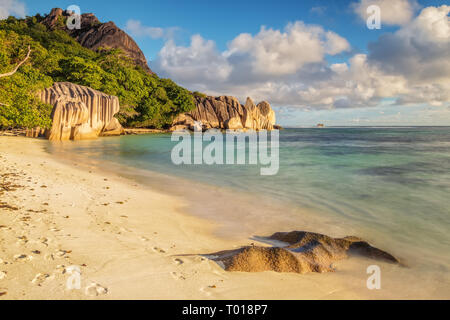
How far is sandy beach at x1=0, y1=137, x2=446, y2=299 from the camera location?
8.32 ft

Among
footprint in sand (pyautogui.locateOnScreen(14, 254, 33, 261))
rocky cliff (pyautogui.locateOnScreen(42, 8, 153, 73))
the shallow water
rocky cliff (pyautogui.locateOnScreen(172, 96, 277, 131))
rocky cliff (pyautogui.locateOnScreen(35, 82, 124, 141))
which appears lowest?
the shallow water

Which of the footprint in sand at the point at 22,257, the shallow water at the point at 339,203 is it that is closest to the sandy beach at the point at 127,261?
the footprint in sand at the point at 22,257

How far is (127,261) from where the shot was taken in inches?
123

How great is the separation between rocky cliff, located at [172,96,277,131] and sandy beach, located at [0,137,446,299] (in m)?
45.6

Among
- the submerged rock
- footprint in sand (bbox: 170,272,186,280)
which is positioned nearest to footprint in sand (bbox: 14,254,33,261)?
footprint in sand (bbox: 170,272,186,280)

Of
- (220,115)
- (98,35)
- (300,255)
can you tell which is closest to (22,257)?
(300,255)

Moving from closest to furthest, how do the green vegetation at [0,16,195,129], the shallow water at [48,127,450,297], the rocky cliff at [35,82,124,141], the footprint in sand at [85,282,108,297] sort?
the footprint in sand at [85,282,108,297]
the shallow water at [48,127,450,297]
the rocky cliff at [35,82,124,141]
the green vegetation at [0,16,195,129]

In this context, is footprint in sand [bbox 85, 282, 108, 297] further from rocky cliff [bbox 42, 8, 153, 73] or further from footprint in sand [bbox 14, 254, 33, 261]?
rocky cliff [bbox 42, 8, 153, 73]

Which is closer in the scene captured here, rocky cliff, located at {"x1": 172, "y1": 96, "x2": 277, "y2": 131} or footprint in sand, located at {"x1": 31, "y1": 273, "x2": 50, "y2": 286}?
footprint in sand, located at {"x1": 31, "y1": 273, "x2": 50, "y2": 286}

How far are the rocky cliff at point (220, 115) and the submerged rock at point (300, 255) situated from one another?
4720cm

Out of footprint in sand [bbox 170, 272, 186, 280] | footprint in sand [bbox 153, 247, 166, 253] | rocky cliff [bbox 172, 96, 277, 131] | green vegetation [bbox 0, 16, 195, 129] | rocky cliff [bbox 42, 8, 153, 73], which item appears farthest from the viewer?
rocky cliff [bbox 42, 8, 153, 73]

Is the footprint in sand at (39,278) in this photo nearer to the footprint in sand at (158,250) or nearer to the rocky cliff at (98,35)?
the footprint in sand at (158,250)

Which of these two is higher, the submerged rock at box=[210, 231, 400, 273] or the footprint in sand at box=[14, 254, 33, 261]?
the footprint in sand at box=[14, 254, 33, 261]

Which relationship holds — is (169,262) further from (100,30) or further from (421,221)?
(100,30)
